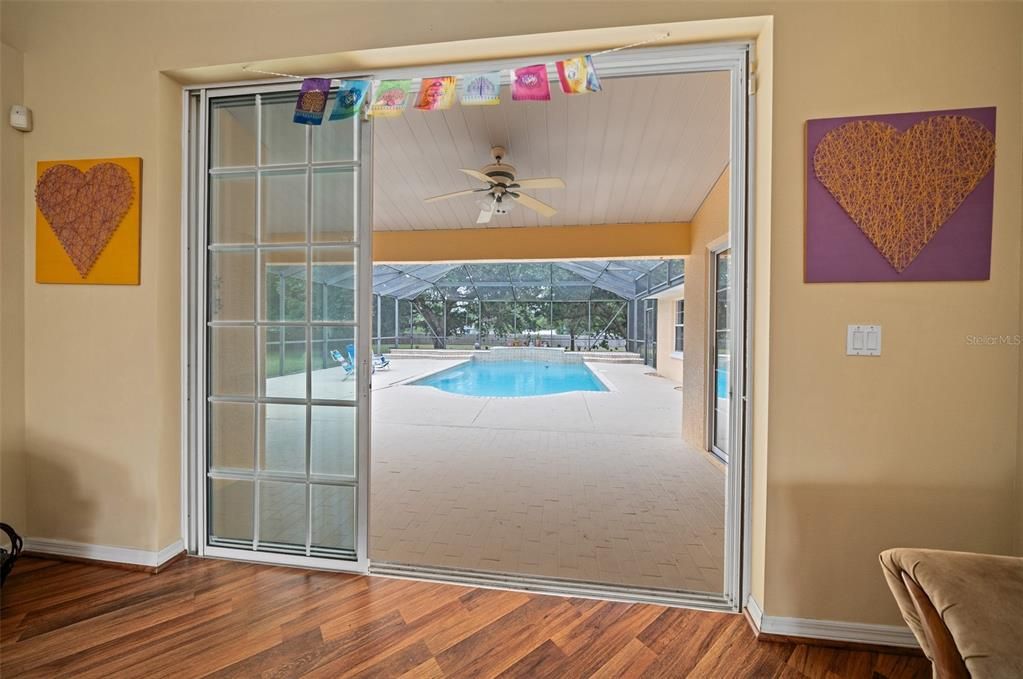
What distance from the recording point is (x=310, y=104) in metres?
1.89

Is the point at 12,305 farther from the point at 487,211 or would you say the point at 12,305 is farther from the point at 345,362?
the point at 487,211

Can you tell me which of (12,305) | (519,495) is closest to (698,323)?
(519,495)

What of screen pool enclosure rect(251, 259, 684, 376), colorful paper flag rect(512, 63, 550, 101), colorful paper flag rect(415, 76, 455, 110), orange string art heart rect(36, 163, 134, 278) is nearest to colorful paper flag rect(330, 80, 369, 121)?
colorful paper flag rect(415, 76, 455, 110)

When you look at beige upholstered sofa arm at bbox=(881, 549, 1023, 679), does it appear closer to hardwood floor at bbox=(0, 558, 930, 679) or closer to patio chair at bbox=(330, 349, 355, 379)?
hardwood floor at bbox=(0, 558, 930, 679)

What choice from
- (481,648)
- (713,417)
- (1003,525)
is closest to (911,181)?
(1003,525)

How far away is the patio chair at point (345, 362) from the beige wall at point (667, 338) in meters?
8.50

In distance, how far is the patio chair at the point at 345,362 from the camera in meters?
1.98

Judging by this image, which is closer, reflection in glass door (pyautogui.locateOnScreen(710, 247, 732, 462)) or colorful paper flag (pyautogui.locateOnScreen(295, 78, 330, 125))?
colorful paper flag (pyautogui.locateOnScreen(295, 78, 330, 125))

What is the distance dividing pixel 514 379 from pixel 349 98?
8.16m

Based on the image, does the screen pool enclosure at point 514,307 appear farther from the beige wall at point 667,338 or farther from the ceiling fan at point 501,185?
the ceiling fan at point 501,185

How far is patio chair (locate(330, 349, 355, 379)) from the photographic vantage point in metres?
1.98

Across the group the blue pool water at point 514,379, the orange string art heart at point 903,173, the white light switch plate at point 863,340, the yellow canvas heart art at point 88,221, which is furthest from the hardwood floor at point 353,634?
the blue pool water at point 514,379

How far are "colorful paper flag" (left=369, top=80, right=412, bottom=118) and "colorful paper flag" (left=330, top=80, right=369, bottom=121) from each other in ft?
0.24

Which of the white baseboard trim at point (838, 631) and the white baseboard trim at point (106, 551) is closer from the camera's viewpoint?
the white baseboard trim at point (838, 631)
